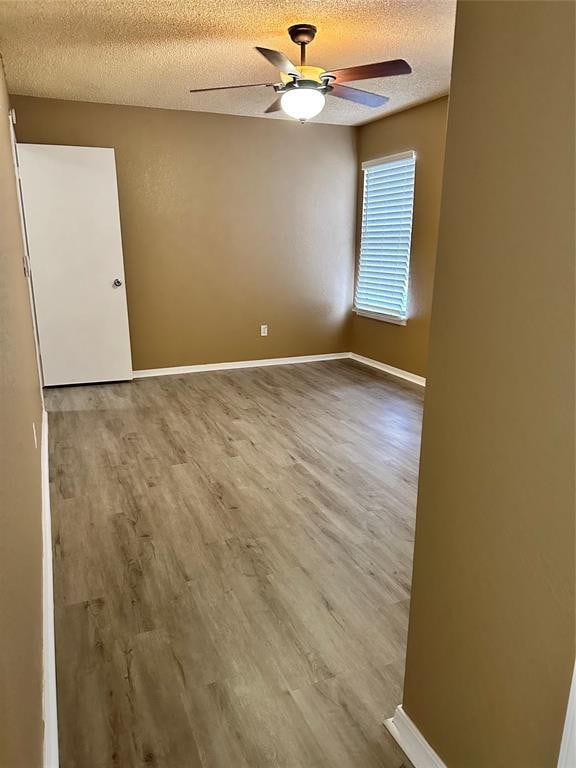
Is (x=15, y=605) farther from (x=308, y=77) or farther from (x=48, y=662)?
(x=308, y=77)

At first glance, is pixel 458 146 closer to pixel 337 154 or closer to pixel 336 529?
pixel 336 529

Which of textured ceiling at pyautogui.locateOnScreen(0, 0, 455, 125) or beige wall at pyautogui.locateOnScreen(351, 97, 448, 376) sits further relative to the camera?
beige wall at pyautogui.locateOnScreen(351, 97, 448, 376)

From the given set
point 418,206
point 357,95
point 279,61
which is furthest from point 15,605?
point 418,206

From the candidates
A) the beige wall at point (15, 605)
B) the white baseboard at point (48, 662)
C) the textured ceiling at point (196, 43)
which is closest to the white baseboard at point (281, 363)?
the textured ceiling at point (196, 43)

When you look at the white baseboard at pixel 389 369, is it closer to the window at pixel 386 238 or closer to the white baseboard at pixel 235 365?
the white baseboard at pixel 235 365

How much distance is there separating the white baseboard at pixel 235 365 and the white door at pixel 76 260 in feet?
1.20

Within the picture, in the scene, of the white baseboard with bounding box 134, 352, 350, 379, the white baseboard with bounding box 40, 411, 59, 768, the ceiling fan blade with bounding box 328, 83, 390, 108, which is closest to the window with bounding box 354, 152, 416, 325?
the white baseboard with bounding box 134, 352, 350, 379

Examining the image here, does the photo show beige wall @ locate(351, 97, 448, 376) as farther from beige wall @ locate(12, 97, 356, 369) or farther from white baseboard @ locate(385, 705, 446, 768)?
white baseboard @ locate(385, 705, 446, 768)

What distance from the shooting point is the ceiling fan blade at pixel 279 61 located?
2.67m

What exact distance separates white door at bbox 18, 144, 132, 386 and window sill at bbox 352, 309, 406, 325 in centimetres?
259

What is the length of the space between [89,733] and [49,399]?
143 inches

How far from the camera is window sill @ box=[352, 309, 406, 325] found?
540 centimetres

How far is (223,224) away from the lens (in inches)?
215

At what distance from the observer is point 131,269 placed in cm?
521
